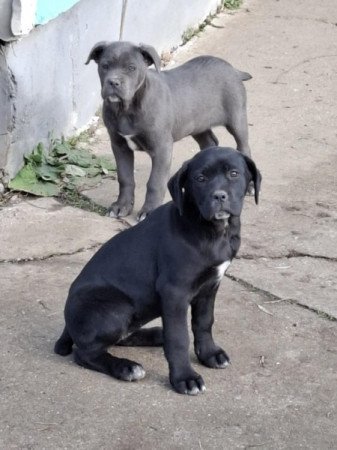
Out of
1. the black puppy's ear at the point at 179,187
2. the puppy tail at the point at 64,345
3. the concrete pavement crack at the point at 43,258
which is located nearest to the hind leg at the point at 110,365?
the puppy tail at the point at 64,345

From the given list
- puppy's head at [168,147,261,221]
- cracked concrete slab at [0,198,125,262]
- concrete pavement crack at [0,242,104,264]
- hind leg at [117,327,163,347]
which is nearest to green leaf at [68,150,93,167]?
cracked concrete slab at [0,198,125,262]

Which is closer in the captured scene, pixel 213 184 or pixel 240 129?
pixel 213 184

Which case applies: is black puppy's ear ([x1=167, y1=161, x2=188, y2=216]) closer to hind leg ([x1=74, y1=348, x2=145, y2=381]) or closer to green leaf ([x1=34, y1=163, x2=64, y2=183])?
hind leg ([x1=74, y1=348, x2=145, y2=381])

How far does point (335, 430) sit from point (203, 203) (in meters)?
1.06

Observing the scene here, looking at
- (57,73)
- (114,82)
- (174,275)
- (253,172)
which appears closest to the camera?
(174,275)

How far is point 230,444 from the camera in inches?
168

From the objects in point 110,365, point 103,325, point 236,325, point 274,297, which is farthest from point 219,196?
point 274,297

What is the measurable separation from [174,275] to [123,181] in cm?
229

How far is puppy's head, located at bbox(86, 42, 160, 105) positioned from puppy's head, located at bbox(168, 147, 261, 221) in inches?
72.6

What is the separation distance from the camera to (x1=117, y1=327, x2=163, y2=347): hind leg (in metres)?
5.03

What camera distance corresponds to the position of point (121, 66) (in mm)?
6340

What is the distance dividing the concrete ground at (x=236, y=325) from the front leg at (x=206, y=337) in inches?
2.2

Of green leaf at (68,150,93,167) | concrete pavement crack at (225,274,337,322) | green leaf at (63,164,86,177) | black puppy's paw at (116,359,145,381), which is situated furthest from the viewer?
green leaf at (68,150,93,167)

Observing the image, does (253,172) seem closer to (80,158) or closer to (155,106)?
(155,106)
